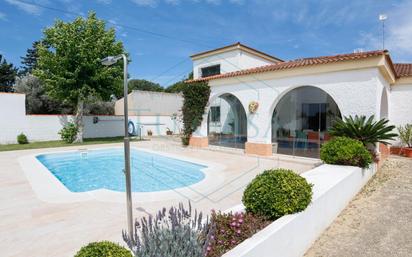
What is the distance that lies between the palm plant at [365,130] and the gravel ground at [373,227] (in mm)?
1875

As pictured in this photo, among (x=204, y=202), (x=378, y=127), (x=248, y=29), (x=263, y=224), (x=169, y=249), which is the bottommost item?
(x=204, y=202)

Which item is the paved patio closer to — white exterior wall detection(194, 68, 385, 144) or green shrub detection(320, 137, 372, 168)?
green shrub detection(320, 137, 372, 168)

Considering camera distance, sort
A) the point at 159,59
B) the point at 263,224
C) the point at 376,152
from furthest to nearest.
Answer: the point at 159,59 → the point at 376,152 → the point at 263,224

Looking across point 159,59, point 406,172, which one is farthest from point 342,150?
point 159,59

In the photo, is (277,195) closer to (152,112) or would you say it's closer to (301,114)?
(301,114)

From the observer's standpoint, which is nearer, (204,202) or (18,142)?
(204,202)

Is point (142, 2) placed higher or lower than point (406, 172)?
higher

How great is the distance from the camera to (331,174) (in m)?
7.66

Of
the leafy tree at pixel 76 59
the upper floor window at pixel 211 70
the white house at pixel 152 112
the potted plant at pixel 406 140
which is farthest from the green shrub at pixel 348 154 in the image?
the white house at pixel 152 112

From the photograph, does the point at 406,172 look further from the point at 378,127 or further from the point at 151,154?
the point at 151,154

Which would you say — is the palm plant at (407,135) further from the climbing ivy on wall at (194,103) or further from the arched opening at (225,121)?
the climbing ivy on wall at (194,103)

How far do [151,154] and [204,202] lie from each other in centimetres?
1059

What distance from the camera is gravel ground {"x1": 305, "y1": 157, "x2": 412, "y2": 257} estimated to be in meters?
4.88

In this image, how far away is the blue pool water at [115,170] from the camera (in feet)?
34.9
